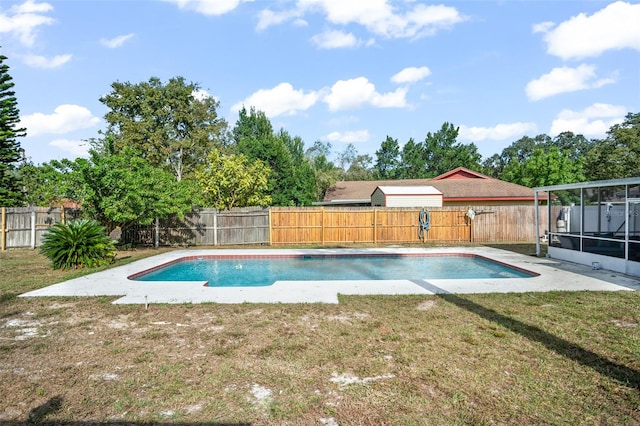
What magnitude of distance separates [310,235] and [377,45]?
32.7 feet

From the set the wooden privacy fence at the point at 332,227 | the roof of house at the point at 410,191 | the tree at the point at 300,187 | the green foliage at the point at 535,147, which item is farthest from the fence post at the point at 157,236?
the green foliage at the point at 535,147

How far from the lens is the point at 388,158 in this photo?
44.4 metres

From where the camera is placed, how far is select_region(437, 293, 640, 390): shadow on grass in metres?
3.46

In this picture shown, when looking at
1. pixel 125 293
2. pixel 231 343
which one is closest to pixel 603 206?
pixel 231 343

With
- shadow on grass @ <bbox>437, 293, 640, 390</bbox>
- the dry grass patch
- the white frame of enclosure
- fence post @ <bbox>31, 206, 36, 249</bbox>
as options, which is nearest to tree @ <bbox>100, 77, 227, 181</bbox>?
fence post @ <bbox>31, 206, 36, 249</bbox>

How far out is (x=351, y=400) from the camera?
3.05 metres

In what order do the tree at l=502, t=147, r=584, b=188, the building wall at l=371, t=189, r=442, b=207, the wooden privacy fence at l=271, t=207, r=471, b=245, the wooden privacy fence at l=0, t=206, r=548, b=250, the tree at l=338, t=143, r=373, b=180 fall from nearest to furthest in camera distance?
the wooden privacy fence at l=0, t=206, r=548, b=250 → the wooden privacy fence at l=271, t=207, r=471, b=245 → the building wall at l=371, t=189, r=442, b=207 → the tree at l=502, t=147, r=584, b=188 → the tree at l=338, t=143, r=373, b=180

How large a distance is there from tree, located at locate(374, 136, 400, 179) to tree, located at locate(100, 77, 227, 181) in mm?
20369

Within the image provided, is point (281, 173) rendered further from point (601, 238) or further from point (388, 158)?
point (388, 158)

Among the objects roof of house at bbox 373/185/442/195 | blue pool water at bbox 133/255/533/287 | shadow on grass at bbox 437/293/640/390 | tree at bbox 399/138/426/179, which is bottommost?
blue pool water at bbox 133/255/533/287

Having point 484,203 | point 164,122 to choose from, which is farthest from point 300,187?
point 164,122

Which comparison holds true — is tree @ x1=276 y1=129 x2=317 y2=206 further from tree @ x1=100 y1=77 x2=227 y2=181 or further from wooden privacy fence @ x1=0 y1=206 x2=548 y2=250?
wooden privacy fence @ x1=0 y1=206 x2=548 y2=250

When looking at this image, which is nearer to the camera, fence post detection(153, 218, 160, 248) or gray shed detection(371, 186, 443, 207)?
fence post detection(153, 218, 160, 248)

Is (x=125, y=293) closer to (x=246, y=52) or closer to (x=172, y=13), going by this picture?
(x=172, y=13)
